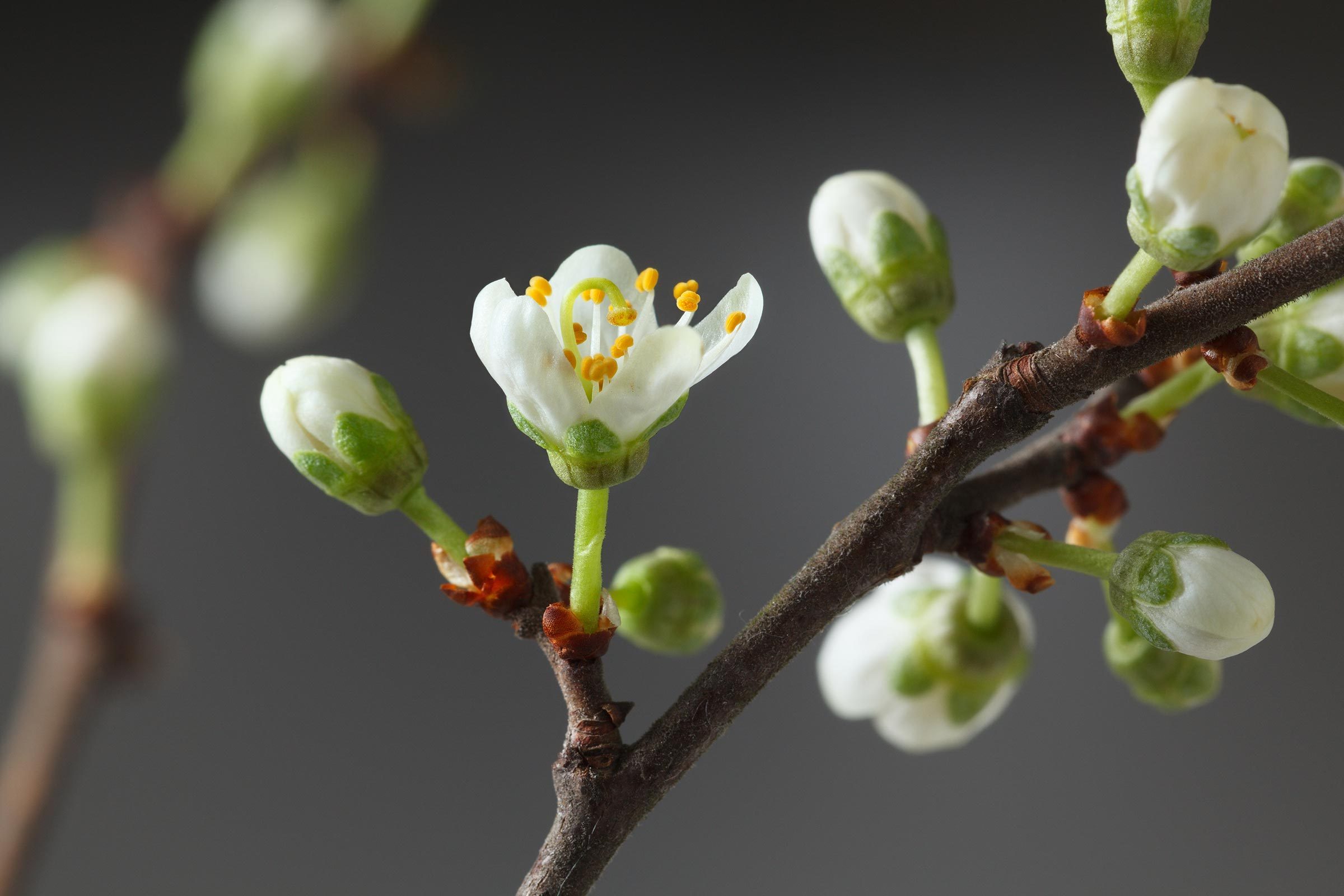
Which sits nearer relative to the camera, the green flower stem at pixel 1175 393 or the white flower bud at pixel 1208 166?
the white flower bud at pixel 1208 166

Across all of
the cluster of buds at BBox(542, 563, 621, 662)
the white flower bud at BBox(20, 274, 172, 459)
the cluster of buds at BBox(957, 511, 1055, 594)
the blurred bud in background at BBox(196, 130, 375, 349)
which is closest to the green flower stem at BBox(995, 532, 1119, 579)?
the cluster of buds at BBox(957, 511, 1055, 594)

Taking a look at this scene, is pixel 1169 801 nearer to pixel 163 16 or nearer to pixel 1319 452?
pixel 1319 452

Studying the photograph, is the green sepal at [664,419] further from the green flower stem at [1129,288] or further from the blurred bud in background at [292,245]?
the blurred bud in background at [292,245]

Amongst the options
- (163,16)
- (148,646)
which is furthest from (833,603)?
(163,16)

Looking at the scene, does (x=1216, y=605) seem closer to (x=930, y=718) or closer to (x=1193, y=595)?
(x=1193, y=595)

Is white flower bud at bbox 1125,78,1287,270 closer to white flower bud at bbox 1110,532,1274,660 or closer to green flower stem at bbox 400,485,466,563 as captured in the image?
white flower bud at bbox 1110,532,1274,660

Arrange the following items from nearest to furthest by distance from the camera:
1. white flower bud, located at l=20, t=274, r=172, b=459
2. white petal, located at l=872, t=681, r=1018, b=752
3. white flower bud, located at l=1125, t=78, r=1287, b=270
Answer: white flower bud, located at l=1125, t=78, r=1287, b=270 < white petal, located at l=872, t=681, r=1018, b=752 < white flower bud, located at l=20, t=274, r=172, b=459

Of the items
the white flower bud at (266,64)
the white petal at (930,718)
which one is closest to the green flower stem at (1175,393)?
the white petal at (930,718)
